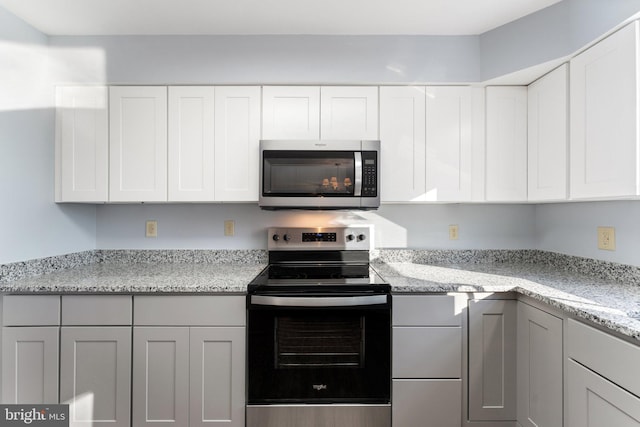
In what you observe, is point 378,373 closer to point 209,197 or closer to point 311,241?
point 311,241

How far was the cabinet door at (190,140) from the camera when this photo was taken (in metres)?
2.15

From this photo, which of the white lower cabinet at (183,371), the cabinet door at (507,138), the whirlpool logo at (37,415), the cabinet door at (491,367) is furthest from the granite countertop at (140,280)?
the cabinet door at (507,138)

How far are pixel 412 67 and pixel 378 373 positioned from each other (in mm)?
1802

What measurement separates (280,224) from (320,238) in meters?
0.31

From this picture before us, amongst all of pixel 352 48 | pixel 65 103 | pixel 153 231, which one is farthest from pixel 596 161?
pixel 65 103

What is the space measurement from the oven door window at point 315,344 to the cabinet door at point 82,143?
1440 millimetres

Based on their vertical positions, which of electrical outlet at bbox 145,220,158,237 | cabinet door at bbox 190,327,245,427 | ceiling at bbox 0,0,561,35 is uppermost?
ceiling at bbox 0,0,561,35

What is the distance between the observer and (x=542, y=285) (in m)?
1.71

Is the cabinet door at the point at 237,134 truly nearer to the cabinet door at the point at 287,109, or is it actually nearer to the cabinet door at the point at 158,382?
the cabinet door at the point at 287,109

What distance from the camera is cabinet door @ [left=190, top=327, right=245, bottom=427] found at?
68.4 inches

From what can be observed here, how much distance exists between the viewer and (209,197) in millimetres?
2156

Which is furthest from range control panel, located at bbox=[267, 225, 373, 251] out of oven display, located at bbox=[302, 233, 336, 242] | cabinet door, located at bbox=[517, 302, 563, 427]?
cabinet door, located at bbox=[517, 302, 563, 427]

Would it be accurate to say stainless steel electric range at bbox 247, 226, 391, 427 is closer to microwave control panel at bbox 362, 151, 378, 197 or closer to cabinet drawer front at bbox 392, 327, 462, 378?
cabinet drawer front at bbox 392, 327, 462, 378

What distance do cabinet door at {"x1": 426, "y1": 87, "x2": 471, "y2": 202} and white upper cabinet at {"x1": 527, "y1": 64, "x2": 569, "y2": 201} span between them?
37 centimetres
